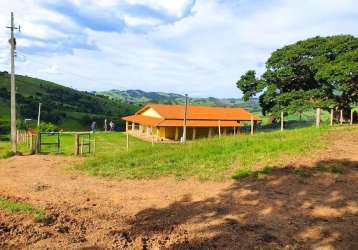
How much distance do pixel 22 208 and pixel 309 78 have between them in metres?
35.8

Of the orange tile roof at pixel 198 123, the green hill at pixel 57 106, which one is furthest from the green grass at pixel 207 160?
the green hill at pixel 57 106

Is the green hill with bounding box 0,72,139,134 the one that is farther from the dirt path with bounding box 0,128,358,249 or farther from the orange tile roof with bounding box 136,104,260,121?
the dirt path with bounding box 0,128,358,249

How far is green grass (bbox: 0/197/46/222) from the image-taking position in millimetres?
8422

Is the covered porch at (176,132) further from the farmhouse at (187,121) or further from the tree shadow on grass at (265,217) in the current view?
the tree shadow on grass at (265,217)

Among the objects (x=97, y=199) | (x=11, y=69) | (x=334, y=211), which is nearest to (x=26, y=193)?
(x=97, y=199)

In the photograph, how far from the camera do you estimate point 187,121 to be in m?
47.1

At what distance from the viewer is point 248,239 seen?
698cm

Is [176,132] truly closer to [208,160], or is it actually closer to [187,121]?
[187,121]

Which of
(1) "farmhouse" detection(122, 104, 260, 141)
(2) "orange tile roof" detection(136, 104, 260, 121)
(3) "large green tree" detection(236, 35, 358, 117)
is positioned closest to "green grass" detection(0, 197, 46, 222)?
(3) "large green tree" detection(236, 35, 358, 117)

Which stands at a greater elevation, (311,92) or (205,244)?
(311,92)

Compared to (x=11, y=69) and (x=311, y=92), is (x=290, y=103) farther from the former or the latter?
(x=11, y=69)

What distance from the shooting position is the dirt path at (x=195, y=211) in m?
7.00

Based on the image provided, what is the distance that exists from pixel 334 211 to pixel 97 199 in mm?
6335

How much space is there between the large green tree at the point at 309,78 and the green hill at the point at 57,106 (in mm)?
45699
